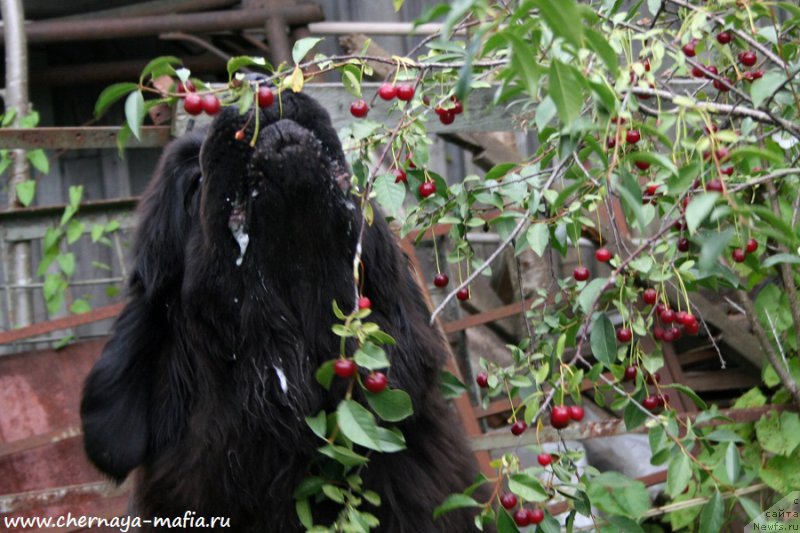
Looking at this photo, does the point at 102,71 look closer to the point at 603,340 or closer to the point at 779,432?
the point at 779,432

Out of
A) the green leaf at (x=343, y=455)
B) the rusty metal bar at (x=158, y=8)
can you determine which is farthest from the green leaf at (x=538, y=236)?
the rusty metal bar at (x=158, y=8)

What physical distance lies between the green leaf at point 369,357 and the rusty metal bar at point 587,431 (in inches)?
59.8

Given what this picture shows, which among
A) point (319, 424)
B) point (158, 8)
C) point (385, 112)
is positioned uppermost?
point (158, 8)

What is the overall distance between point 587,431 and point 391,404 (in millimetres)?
1689

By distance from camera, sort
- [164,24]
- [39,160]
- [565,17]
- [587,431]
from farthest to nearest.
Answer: [164,24], [39,160], [587,431], [565,17]

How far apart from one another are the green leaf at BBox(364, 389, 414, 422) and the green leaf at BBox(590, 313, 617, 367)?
1.60 feet

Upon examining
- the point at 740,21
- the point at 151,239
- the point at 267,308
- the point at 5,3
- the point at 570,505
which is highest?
the point at 5,3

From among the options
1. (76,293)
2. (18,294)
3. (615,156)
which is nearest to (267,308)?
(615,156)

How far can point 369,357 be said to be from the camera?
2.00 metres

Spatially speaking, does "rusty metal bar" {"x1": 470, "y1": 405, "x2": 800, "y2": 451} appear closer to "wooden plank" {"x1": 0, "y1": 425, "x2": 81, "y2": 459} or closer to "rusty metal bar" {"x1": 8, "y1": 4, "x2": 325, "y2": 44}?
"wooden plank" {"x1": 0, "y1": 425, "x2": 81, "y2": 459}

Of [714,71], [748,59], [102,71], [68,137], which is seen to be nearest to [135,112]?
[714,71]

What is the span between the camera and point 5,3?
527 cm

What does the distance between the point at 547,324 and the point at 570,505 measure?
25.0 inches

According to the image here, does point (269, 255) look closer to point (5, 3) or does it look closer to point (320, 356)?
point (320, 356)
